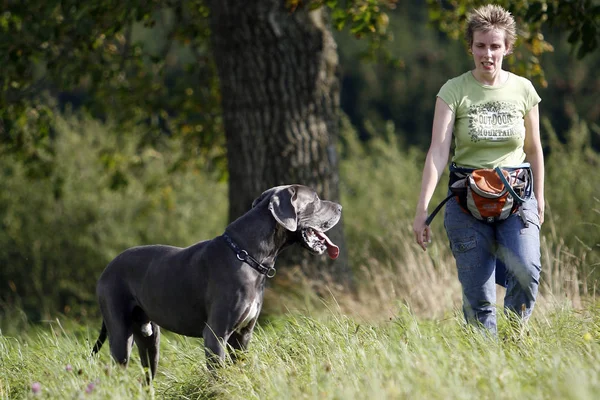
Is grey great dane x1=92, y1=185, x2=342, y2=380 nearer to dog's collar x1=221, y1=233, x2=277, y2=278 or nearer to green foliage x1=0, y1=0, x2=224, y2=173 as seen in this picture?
dog's collar x1=221, y1=233, x2=277, y2=278

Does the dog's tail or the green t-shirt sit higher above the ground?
the green t-shirt

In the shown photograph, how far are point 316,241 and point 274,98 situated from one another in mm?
3186

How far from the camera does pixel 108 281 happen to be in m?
5.36

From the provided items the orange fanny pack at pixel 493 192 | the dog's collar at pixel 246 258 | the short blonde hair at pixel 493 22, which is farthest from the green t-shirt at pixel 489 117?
the dog's collar at pixel 246 258

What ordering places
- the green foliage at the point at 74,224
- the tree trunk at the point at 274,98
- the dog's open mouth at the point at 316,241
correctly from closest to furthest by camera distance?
the dog's open mouth at the point at 316,241
the tree trunk at the point at 274,98
the green foliage at the point at 74,224

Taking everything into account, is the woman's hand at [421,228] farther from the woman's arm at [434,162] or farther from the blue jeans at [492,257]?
the blue jeans at [492,257]

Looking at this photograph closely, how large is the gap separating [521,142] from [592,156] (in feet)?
28.1

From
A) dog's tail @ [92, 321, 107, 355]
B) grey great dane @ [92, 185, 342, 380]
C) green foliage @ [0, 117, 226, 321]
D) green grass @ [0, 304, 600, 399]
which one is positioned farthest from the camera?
green foliage @ [0, 117, 226, 321]

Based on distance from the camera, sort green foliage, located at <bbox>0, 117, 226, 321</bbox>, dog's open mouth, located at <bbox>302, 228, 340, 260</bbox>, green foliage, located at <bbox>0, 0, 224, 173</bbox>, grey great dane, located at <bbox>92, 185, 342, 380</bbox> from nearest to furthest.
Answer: grey great dane, located at <bbox>92, 185, 342, 380</bbox> → dog's open mouth, located at <bbox>302, 228, 340, 260</bbox> → green foliage, located at <bbox>0, 0, 224, 173</bbox> → green foliage, located at <bbox>0, 117, 226, 321</bbox>

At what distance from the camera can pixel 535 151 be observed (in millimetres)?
4910

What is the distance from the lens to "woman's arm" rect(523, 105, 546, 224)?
4.85 metres

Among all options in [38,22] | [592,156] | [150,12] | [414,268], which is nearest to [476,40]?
[414,268]

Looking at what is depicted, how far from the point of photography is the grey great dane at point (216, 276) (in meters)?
4.82

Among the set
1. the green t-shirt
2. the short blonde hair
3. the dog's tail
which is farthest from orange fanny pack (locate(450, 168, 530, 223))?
the dog's tail
